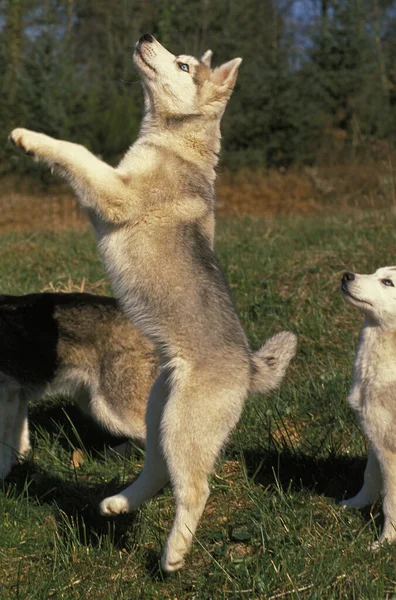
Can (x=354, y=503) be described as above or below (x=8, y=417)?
above

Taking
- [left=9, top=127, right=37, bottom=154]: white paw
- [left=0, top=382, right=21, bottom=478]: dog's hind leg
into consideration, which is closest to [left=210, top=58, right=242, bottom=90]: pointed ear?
[left=9, top=127, right=37, bottom=154]: white paw

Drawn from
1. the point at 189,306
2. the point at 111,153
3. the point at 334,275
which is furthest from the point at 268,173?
the point at 189,306

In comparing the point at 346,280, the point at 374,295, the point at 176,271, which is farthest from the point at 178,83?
the point at 374,295

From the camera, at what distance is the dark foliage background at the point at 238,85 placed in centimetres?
2030

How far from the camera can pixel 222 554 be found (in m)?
4.03

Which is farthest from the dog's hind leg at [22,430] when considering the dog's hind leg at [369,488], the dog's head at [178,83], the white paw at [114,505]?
the dog's hind leg at [369,488]

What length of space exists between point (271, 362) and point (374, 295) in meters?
0.69

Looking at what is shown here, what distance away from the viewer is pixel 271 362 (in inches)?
176

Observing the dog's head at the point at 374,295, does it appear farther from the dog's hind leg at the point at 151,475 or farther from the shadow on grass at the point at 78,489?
the shadow on grass at the point at 78,489

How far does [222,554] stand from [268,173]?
1896 centimetres

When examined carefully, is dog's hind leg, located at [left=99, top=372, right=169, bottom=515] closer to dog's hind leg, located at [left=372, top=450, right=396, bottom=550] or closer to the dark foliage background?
dog's hind leg, located at [left=372, top=450, right=396, bottom=550]

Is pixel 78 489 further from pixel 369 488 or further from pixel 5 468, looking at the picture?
pixel 369 488

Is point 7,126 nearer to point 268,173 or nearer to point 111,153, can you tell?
point 111,153

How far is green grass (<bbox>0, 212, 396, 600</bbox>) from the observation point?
382 cm
